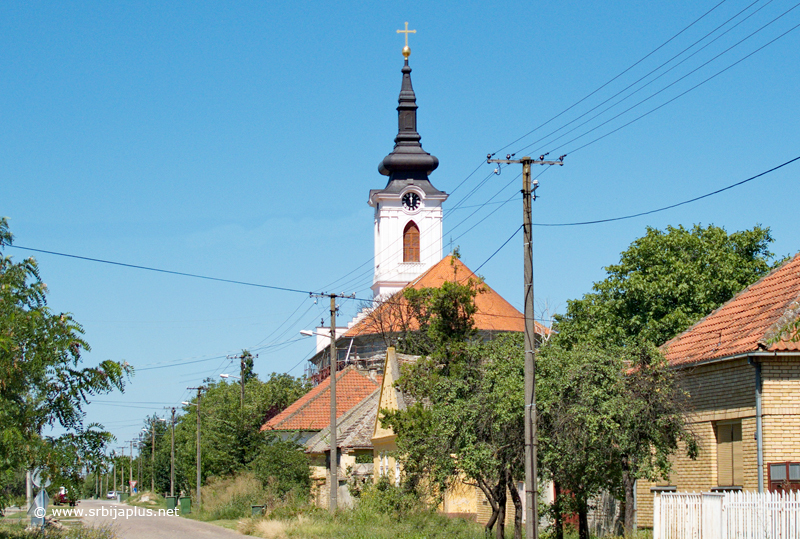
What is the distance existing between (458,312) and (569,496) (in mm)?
14148

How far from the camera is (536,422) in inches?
743

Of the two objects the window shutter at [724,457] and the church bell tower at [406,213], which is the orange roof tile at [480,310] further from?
the window shutter at [724,457]

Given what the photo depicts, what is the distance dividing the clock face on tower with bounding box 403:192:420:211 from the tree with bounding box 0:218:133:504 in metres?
67.7

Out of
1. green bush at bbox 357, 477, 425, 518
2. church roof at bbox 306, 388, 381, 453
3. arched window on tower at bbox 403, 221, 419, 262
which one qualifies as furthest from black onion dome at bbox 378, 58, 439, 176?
green bush at bbox 357, 477, 425, 518

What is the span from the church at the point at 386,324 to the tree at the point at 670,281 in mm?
7762

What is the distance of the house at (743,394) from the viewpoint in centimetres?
2022

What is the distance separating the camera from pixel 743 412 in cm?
2103

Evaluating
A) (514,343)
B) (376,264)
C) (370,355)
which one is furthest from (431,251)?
(514,343)

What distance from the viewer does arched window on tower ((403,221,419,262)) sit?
3442 inches

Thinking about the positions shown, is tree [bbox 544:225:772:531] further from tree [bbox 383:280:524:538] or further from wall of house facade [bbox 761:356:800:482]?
wall of house facade [bbox 761:356:800:482]

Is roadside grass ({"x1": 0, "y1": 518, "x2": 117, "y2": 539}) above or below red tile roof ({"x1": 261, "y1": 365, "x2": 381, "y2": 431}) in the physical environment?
below

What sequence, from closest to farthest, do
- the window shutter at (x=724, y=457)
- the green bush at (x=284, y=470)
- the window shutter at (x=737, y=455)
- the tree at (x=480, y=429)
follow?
the tree at (x=480, y=429), the window shutter at (x=737, y=455), the window shutter at (x=724, y=457), the green bush at (x=284, y=470)

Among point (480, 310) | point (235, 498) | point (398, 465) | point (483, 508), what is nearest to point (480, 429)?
point (483, 508)

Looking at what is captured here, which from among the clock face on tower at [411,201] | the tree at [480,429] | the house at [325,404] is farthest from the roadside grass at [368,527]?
the clock face on tower at [411,201]
